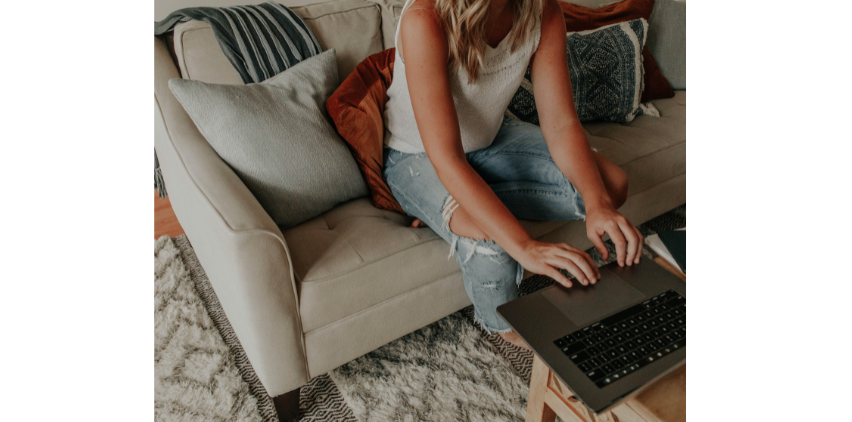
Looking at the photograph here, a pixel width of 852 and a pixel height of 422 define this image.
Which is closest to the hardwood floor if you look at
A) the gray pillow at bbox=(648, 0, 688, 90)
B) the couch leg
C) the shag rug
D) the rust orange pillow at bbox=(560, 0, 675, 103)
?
the shag rug

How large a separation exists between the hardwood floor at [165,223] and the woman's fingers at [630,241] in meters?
1.60

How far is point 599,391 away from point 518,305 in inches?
7.3

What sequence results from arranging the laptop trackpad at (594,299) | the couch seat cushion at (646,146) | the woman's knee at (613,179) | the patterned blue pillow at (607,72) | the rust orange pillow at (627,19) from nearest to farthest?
the laptop trackpad at (594,299), the woman's knee at (613,179), the couch seat cushion at (646,146), the patterned blue pillow at (607,72), the rust orange pillow at (627,19)

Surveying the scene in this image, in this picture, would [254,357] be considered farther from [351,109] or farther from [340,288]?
[351,109]

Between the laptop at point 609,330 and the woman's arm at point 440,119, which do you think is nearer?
the laptop at point 609,330

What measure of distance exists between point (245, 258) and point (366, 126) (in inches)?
20.3

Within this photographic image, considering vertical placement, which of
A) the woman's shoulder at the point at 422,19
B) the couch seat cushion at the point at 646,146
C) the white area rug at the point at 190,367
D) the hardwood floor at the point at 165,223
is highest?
the woman's shoulder at the point at 422,19

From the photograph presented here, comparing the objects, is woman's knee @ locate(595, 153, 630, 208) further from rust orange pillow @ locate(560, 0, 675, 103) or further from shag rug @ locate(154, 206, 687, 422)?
rust orange pillow @ locate(560, 0, 675, 103)

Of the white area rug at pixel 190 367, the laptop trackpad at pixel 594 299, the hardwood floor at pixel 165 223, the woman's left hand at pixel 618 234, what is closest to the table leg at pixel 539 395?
the laptop trackpad at pixel 594 299

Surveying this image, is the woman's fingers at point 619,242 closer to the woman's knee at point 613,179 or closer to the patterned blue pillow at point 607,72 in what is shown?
the woman's knee at point 613,179

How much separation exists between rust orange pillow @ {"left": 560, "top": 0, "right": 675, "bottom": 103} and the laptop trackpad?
4.16ft

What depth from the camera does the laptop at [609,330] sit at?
636mm
